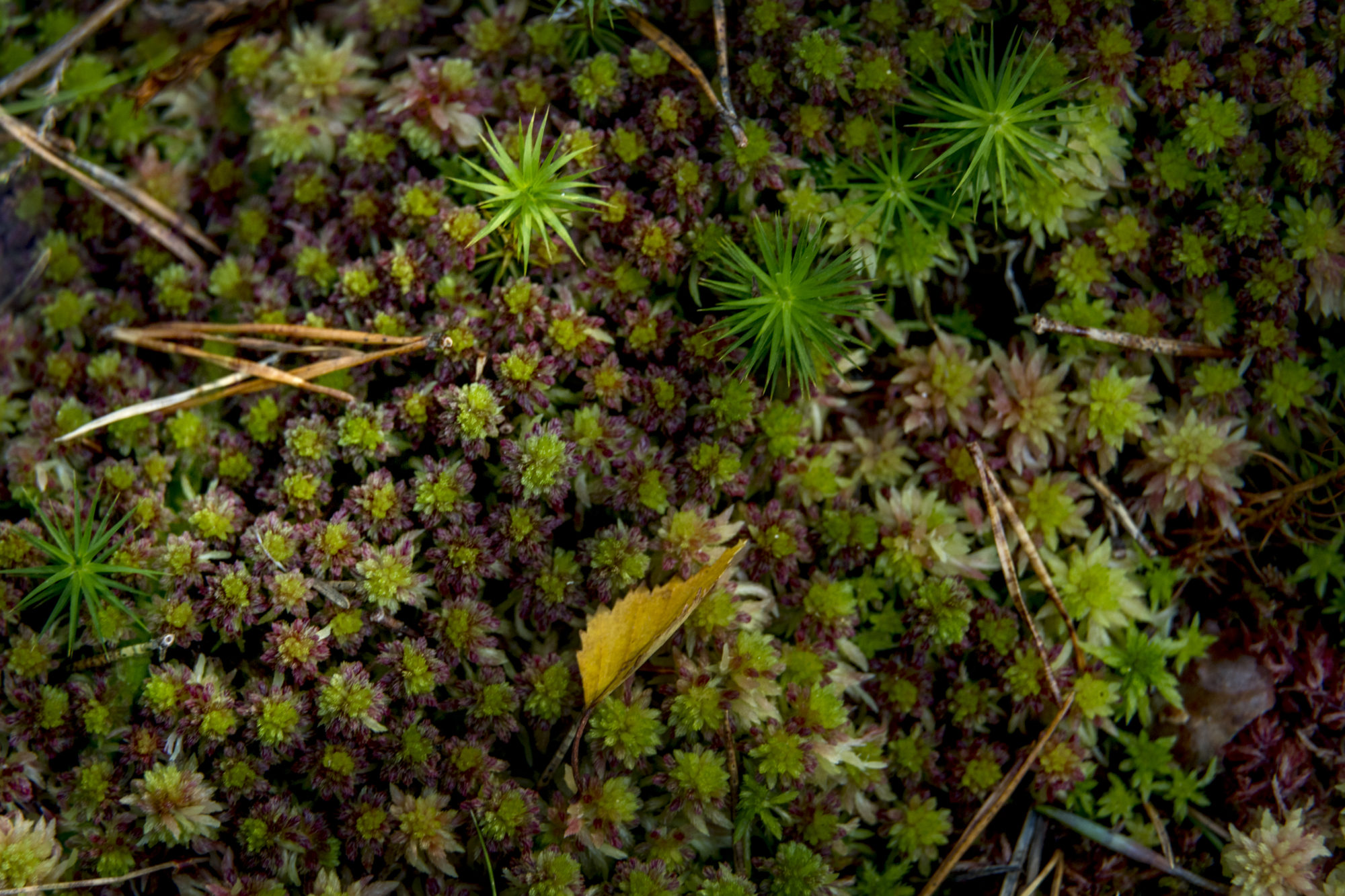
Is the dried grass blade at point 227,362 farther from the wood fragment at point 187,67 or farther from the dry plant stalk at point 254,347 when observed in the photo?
the wood fragment at point 187,67

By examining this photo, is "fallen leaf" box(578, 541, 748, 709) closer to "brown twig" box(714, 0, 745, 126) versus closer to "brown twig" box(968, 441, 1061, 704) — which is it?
"brown twig" box(968, 441, 1061, 704)

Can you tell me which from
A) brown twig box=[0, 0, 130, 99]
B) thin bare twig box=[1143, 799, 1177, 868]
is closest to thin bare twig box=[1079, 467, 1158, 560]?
thin bare twig box=[1143, 799, 1177, 868]

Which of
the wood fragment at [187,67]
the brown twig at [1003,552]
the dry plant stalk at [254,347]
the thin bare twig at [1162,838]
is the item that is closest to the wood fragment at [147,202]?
the wood fragment at [187,67]

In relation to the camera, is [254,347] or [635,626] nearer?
[635,626]

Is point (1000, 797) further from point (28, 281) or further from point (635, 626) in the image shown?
point (28, 281)

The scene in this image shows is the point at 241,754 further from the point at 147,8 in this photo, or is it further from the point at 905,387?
the point at 147,8

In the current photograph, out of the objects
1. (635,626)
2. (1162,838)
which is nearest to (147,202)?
(635,626)
